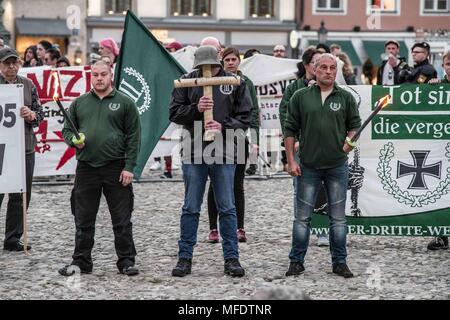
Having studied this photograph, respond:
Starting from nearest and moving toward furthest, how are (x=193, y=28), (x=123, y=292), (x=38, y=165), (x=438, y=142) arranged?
(x=123, y=292)
(x=438, y=142)
(x=38, y=165)
(x=193, y=28)

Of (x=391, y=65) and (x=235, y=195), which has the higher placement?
(x=391, y=65)

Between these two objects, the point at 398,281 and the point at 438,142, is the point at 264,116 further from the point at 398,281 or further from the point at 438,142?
the point at 398,281

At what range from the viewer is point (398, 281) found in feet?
25.1

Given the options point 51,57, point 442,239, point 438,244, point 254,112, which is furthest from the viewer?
point 51,57

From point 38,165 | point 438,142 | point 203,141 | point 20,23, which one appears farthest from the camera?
point 20,23

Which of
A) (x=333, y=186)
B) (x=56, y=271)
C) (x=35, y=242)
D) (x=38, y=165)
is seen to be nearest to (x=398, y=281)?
(x=333, y=186)

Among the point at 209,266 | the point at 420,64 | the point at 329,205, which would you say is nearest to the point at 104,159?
the point at 209,266

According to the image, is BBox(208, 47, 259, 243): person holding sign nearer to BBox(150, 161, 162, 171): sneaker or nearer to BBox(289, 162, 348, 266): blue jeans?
BBox(289, 162, 348, 266): blue jeans

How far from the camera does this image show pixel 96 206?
7910mm

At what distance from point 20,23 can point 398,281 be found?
1261 inches

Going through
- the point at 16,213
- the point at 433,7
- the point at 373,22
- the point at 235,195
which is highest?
the point at 433,7

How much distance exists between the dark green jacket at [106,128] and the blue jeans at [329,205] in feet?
4.65

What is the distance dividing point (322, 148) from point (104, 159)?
1766 millimetres

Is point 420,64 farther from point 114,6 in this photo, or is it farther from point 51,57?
→ point 114,6
